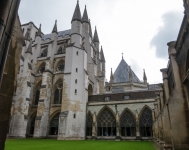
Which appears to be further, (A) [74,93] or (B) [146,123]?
(A) [74,93]

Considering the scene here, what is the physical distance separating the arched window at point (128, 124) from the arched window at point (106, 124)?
131cm

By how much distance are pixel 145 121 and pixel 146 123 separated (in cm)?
29

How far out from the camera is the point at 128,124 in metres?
23.0

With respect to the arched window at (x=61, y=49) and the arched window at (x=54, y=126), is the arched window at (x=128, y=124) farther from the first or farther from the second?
the arched window at (x=61, y=49)

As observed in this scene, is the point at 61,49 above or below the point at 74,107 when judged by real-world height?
above

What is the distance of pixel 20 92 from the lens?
2467 centimetres

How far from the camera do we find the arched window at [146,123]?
2212cm

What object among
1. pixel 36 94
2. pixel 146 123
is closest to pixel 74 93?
pixel 36 94

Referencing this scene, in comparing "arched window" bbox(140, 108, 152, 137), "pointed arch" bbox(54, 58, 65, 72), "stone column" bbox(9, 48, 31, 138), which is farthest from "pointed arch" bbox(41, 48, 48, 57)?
"arched window" bbox(140, 108, 152, 137)

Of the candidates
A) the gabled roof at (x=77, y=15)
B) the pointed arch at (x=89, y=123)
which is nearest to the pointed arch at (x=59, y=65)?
the gabled roof at (x=77, y=15)

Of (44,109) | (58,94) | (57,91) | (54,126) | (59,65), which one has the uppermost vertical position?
(59,65)

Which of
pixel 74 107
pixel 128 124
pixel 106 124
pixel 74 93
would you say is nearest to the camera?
pixel 128 124

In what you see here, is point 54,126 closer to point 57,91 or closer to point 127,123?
point 57,91

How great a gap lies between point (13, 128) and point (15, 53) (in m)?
21.6
